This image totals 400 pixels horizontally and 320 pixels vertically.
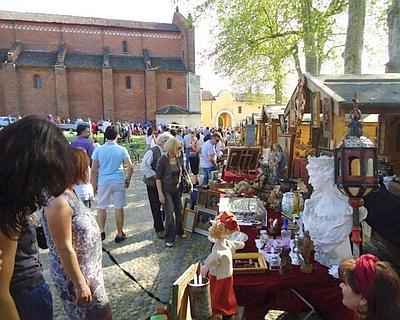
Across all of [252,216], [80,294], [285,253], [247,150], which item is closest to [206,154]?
[247,150]

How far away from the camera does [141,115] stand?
3794 cm

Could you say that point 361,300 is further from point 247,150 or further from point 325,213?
point 247,150

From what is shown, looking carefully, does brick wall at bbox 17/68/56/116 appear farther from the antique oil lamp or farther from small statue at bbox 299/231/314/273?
the antique oil lamp

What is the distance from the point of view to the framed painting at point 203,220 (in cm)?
592

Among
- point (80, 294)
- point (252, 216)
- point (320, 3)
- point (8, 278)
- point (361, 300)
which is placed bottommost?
point (252, 216)

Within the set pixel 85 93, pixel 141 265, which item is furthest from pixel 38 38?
pixel 141 265

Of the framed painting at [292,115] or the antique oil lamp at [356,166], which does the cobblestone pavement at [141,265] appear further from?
the framed painting at [292,115]

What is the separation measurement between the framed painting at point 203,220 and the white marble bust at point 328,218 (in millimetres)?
2985

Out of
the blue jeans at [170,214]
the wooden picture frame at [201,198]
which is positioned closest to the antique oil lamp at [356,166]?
the blue jeans at [170,214]

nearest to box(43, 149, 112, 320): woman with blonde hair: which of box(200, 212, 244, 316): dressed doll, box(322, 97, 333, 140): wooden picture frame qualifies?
box(200, 212, 244, 316): dressed doll

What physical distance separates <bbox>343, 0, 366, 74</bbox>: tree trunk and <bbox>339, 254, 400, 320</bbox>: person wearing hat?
27.0 ft

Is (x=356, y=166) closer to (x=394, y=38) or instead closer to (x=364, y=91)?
(x=364, y=91)

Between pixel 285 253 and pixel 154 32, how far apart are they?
41.3 metres

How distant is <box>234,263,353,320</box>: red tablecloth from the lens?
271cm
